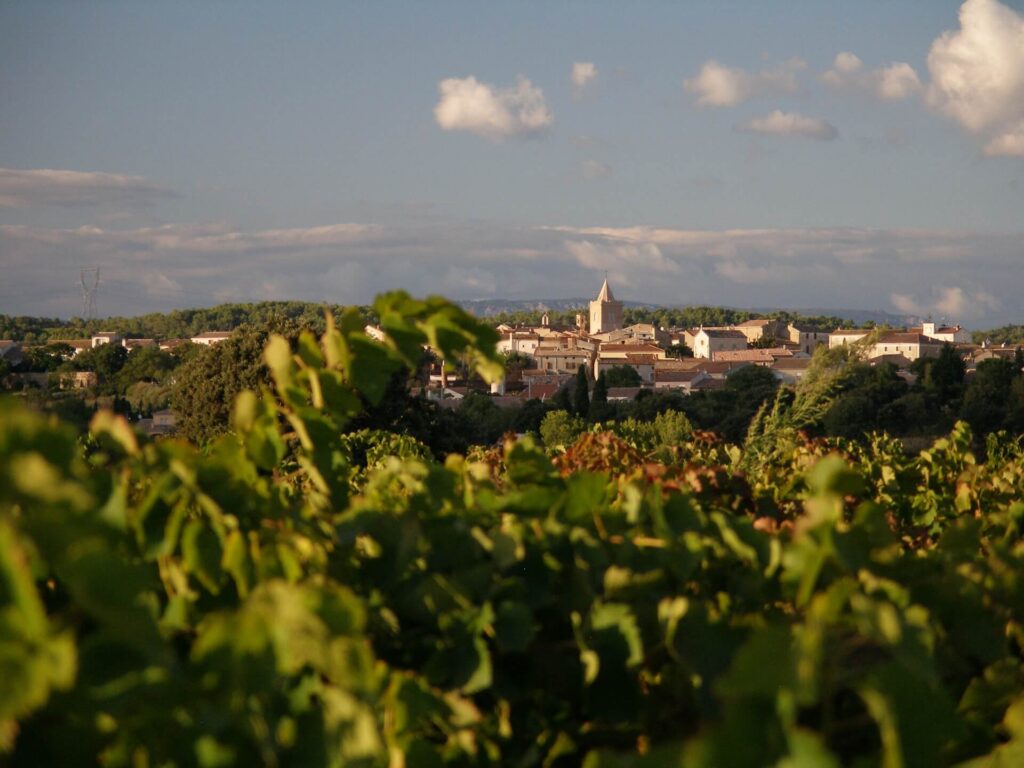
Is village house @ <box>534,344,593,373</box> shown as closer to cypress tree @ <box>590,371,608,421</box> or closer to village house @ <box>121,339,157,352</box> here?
village house @ <box>121,339,157,352</box>

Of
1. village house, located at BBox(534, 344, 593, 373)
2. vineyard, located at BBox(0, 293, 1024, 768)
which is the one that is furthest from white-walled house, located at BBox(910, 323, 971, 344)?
vineyard, located at BBox(0, 293, 1024, 768)

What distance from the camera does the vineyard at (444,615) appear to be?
0.89m

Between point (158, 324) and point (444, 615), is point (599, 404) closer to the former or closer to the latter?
point (444, 615)

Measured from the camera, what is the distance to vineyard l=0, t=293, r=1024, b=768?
2.91ft

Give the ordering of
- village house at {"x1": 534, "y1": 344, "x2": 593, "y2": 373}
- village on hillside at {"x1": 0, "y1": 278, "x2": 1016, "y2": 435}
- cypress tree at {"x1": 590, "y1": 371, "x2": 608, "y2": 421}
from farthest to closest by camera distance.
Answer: village house at {"x1": 534, "y1": 344, "x2": 593, "y2": 373}
village on hillside at {"x1": 0, "y1": 278, "x2": 1016, "y2": 435}
cypress tree at {"x1": 590, "y1": 371, "x2": 608, "y2": 421}

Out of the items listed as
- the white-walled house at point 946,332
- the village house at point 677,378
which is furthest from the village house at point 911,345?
the village house at point 677,378

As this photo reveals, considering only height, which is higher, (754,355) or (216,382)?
(216,382)

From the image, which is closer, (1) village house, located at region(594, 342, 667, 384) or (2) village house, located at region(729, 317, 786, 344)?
(1) village house, located at region(594, 342, 667, 384)

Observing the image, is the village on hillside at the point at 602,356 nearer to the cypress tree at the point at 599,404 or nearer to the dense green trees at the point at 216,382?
the cypress tree at the point at 599,404

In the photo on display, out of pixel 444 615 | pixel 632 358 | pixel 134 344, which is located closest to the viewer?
pixel 444 615

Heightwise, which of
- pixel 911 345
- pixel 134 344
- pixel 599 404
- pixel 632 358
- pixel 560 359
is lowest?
pixel 560 359

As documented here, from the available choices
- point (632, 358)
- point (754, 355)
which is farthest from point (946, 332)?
point (632, 358)

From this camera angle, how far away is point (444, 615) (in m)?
1.29

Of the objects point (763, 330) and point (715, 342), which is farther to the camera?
point (763, 330)
